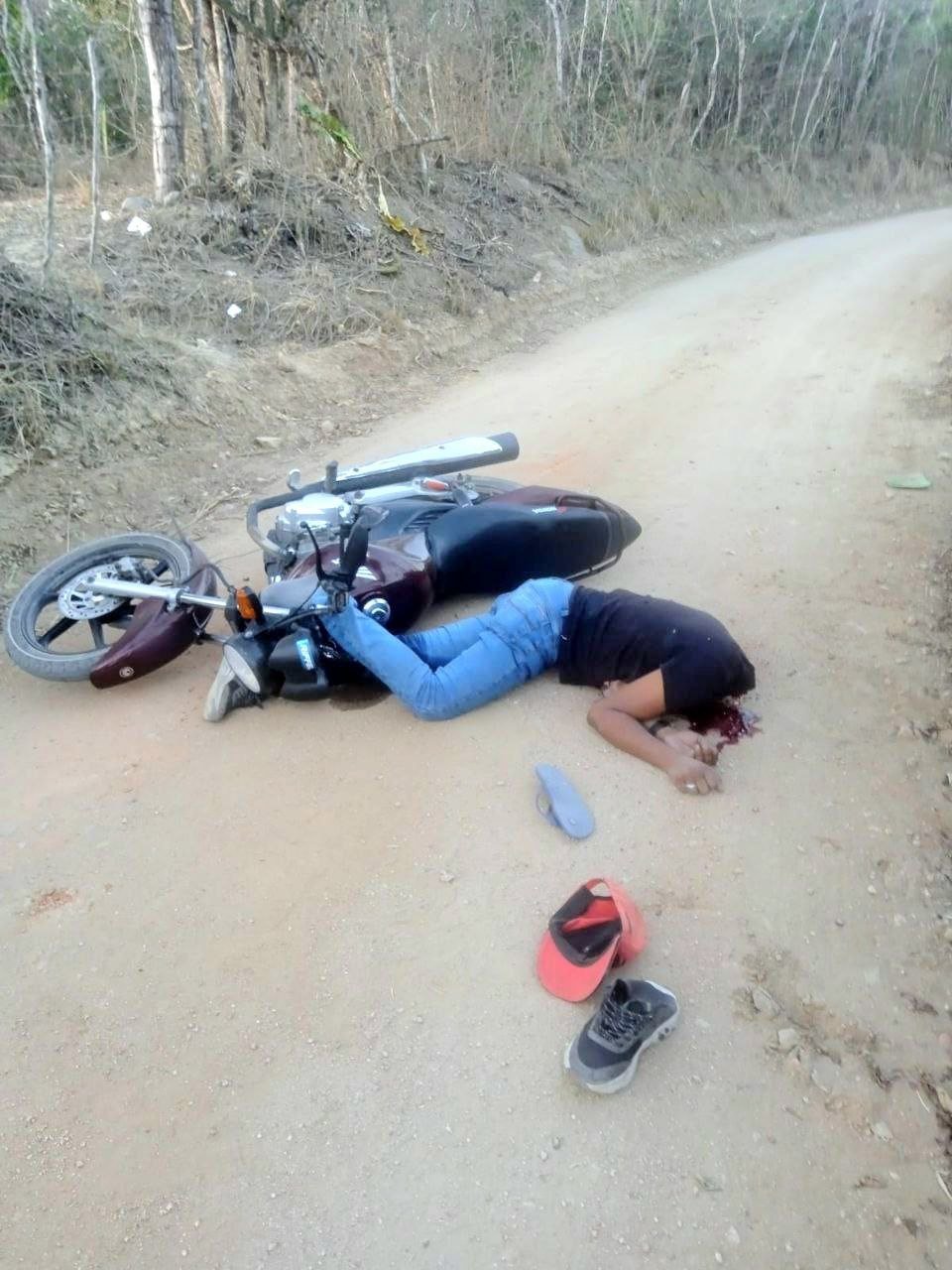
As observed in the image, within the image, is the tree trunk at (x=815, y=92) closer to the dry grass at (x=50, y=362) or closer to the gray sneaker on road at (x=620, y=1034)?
the dry grass at (x=50, y=362)

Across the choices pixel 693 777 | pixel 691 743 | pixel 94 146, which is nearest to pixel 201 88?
pixel 94 146

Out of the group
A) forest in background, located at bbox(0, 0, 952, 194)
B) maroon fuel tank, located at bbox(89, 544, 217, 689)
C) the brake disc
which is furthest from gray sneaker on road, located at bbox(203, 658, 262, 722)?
forest in background, located at bbox(0, 0, 952, 194)

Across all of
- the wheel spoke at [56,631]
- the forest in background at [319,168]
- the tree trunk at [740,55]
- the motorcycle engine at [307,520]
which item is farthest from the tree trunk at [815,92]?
the wheel spoke at [56,631]

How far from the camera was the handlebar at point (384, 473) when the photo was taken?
4406 millimetres

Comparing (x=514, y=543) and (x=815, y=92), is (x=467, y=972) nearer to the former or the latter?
(x=514, y=543)

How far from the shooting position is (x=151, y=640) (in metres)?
3.81

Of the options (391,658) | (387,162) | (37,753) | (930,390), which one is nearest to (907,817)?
(391,658)

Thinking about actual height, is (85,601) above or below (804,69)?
below

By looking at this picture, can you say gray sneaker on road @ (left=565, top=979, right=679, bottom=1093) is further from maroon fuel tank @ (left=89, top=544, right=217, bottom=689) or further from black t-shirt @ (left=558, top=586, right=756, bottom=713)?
maroon fuel tank @ (left=89, top=544, right=217, bottom=689)

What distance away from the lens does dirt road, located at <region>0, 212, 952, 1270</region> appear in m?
2.10

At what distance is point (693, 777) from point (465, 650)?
101cm

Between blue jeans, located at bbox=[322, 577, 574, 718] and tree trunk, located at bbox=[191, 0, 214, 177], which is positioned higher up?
tree trunk, located at bbox=[191, 0, 214, 177]

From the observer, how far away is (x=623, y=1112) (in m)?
2.26

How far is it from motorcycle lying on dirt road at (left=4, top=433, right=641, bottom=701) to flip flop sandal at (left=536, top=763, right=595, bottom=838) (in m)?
0.90
